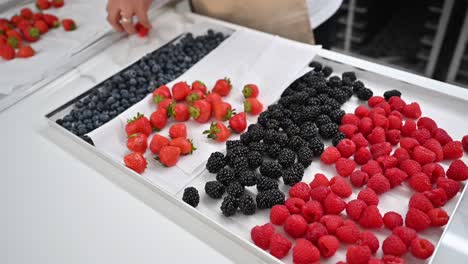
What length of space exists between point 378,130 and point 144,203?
0.51m

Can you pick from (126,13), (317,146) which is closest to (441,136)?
(317,146)

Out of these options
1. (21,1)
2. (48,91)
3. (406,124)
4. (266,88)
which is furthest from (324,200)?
(21,1)

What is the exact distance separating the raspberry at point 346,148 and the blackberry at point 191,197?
1.03 ft

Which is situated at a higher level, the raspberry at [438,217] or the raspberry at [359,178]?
the raspberry at [438,217]

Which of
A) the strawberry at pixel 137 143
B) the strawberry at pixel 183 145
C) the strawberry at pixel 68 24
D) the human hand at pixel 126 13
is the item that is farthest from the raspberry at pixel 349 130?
the strawberry at pixel 68 24

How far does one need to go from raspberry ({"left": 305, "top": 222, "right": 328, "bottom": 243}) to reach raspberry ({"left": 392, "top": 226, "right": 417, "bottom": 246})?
119mm

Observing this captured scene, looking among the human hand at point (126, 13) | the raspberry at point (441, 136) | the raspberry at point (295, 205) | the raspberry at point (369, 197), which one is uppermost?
the human hand at point (126, 13)

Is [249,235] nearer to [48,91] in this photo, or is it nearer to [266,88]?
[266,88]

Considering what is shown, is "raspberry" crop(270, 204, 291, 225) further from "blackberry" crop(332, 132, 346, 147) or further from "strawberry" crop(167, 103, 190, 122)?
"strawberry" crop(167, 103, 190, 122)

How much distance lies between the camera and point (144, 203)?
0.83 meters

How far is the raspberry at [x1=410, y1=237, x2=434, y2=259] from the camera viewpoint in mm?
672

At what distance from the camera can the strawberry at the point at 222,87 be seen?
107 centimetres

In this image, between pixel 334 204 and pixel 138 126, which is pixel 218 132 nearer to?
pixel 138 126

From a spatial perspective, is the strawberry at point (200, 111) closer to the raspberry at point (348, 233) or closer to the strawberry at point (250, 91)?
the strawberry at point (250, 91)
